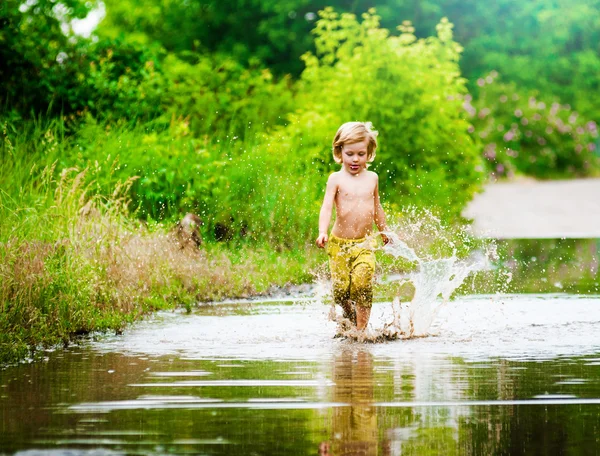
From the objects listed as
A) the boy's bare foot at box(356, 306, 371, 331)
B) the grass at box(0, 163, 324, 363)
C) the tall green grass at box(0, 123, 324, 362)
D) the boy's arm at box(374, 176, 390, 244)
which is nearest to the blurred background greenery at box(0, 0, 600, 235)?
the tall green grass at box(0, 123, 324, 362)

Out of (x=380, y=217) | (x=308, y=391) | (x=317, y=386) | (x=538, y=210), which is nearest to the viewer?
(x=308, y=391)

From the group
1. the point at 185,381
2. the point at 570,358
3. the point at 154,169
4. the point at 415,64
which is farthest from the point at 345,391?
the point at 415,64

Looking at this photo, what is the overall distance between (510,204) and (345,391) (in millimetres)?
30768

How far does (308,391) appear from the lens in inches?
324

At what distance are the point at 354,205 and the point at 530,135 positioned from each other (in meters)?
39.8

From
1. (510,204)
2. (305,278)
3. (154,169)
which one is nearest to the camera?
(305,278)

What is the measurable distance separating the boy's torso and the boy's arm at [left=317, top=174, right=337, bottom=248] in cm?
6

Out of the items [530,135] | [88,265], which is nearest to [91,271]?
[88,265]

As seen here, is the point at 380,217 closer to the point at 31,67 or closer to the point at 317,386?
the point at 317,386

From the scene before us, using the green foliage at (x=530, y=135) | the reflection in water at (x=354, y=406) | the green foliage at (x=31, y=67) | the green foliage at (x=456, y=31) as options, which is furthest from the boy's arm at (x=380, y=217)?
the green foliage at (x=530, y=135)

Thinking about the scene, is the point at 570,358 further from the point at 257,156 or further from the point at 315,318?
the point at 257,156

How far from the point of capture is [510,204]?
126 ft

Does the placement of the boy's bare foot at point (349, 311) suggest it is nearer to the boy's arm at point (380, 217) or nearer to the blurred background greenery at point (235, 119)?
the boy's arm at point (380, 217)

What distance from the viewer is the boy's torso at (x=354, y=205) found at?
11.4 meters
